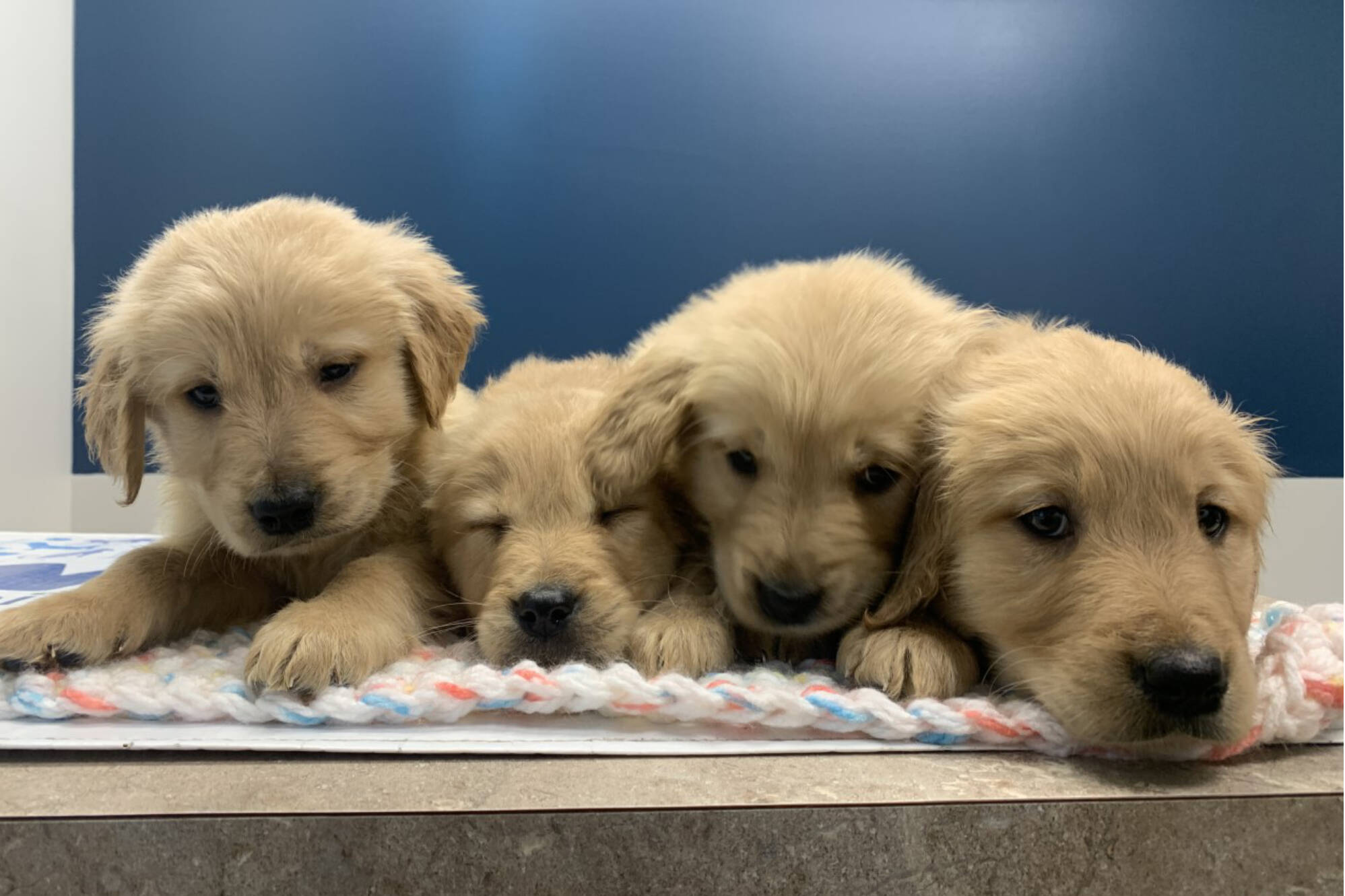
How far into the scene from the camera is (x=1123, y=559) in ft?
4.47

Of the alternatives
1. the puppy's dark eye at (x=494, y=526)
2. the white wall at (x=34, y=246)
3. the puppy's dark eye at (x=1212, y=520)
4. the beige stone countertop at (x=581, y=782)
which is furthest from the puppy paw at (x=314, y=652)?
the white wall at (x=34, y=246)

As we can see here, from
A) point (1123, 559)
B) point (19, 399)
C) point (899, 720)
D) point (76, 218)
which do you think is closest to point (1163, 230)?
point (1123, 559)

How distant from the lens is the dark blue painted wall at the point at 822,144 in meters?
3.85

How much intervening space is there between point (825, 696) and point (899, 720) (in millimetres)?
106

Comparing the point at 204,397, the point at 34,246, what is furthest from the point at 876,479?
the point at 34,246

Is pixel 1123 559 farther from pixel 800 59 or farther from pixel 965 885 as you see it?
pixel 800 59

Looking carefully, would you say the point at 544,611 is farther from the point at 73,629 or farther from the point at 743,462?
the point at 73,629

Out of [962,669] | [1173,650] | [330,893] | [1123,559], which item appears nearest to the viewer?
[330,893]

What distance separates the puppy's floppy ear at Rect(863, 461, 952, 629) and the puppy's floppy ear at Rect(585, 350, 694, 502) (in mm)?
492

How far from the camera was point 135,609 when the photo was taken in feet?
5.50

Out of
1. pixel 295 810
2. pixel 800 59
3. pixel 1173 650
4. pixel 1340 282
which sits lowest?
pixel 295 810

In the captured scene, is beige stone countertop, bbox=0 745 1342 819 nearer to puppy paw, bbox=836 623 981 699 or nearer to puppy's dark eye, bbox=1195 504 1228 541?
puppy paw, bbox=836 623 981 699

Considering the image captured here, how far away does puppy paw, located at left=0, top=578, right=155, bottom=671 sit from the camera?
1.49 metres

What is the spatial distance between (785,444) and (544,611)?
511 millimetres
